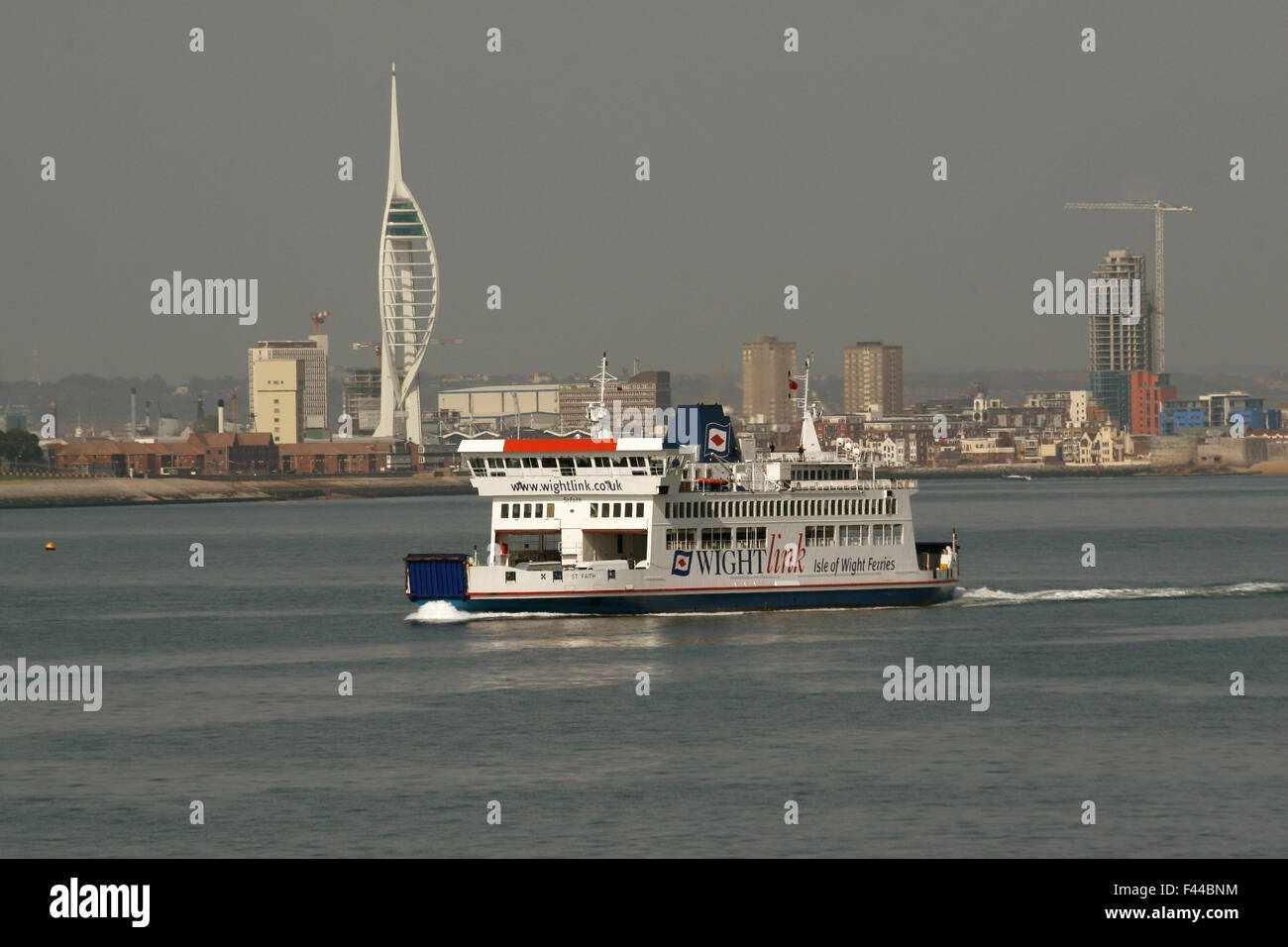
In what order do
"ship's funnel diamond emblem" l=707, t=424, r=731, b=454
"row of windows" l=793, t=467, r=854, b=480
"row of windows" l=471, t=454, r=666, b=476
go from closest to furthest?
"row of windows" l=471, t=454, r=666, b=476, "ship's funnel diamond emblem" l=707, t=424, r=731, b=454, "row of windows" l=793, t=467, r=854, b=480

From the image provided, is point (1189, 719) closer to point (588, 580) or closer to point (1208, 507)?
point (588, 580)

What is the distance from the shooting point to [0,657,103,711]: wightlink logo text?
1880 inches

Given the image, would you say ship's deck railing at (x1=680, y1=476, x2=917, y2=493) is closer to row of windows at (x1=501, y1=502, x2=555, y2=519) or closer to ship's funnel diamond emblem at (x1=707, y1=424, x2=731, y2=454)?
ship's funnel diamond emblem at (x1=707, y1=424, x2=731, y2=454)

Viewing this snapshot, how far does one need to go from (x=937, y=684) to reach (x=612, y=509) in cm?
1659

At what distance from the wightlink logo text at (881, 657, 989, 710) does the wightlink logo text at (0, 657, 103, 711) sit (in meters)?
21.5

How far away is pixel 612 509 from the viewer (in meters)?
60.5

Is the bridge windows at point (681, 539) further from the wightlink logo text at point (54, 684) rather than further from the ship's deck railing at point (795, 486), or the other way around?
the wightlink logo text at point (54, 684)

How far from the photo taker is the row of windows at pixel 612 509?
2381 inches

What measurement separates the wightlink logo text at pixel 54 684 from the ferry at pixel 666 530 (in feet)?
42.3

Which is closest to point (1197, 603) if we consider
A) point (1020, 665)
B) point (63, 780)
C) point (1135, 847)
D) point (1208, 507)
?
point (1020, 665)
